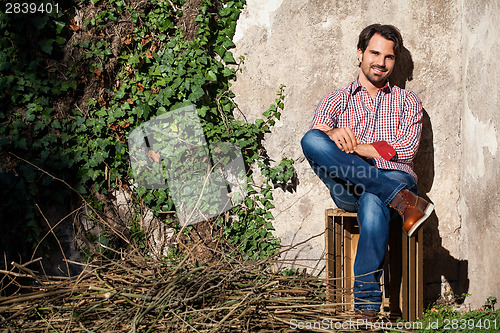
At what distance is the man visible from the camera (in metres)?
2.81

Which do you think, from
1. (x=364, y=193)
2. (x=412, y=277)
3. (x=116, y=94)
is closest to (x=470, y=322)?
(x=412, y=277)

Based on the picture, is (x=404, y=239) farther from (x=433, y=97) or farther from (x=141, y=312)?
(x=141, y=312)

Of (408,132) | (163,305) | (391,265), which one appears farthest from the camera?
(391,265)

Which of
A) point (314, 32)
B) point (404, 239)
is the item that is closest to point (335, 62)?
point (314, 32)

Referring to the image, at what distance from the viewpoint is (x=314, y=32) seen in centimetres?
376

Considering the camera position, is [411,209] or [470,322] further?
[470,322]

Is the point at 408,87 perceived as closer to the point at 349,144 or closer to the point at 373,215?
the point at 349,144

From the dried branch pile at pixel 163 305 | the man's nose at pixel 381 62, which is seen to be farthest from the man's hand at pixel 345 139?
the dried branch pile at pixel 163 305

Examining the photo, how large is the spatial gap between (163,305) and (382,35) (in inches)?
87.8

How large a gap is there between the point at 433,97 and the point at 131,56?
234cm

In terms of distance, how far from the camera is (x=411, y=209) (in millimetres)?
2762

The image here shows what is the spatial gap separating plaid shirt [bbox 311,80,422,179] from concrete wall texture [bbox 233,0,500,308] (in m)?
0.40

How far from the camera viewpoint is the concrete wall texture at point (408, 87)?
3498 millimetres

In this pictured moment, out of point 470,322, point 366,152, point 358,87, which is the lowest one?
point 470,322
